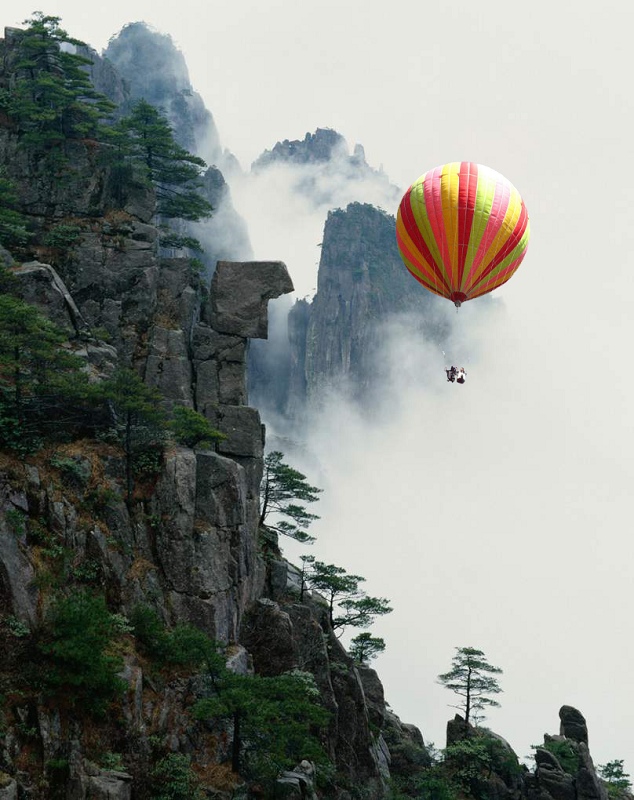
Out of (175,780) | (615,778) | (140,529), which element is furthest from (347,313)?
(175,780)

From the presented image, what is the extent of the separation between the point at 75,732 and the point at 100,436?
13296mm

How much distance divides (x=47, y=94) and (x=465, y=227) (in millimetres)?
25933

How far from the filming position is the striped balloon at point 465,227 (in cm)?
3669

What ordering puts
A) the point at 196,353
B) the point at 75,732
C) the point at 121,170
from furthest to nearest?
the point at 121,170 < the point at 196,353 < the point at 75,732

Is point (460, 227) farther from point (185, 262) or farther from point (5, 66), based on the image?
point (5, 66)

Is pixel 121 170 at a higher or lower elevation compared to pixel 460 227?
higher

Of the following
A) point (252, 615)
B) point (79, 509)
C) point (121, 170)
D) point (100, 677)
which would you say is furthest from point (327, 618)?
point (121, 170)

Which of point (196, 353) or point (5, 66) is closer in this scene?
point (196, 353)

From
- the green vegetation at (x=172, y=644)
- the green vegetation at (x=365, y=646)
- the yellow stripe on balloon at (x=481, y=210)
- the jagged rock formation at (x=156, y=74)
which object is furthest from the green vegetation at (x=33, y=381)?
the jagged rock formation at (x=156, y=74)

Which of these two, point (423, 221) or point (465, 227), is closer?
point (465, 227)

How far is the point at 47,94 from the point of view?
1885 inches

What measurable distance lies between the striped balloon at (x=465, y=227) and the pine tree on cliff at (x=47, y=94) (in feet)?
69.1

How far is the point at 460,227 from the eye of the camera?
36.7 metres

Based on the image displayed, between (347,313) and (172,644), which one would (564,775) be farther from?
(347,313)
